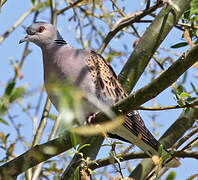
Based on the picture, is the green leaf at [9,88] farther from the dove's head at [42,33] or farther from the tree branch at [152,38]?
the dove's head at [42,33]

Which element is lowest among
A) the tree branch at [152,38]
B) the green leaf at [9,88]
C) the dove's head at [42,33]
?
the green leaf at [9,88]

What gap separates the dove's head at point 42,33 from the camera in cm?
336

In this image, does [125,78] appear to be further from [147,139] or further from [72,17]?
[72,17]

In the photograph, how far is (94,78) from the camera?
9.51 feet

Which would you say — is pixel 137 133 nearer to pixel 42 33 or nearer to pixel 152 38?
pixel 152 38

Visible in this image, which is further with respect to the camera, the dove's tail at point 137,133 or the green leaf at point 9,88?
the dove's tail at point 137,133

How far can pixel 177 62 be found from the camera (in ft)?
5.32

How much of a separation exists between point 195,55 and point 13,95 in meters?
0.75

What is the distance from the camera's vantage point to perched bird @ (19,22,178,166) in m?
2.67

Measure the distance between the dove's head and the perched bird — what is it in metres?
0.13

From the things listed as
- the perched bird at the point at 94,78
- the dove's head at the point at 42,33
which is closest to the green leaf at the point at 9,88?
the perched bird at the point at 94,78

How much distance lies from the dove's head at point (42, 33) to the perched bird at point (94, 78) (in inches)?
5.0

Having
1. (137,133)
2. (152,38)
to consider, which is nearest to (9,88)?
(152,38)

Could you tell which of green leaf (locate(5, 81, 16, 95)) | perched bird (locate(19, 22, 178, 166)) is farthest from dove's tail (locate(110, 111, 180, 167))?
green leaf (locate(5, 81, 16, 95))
